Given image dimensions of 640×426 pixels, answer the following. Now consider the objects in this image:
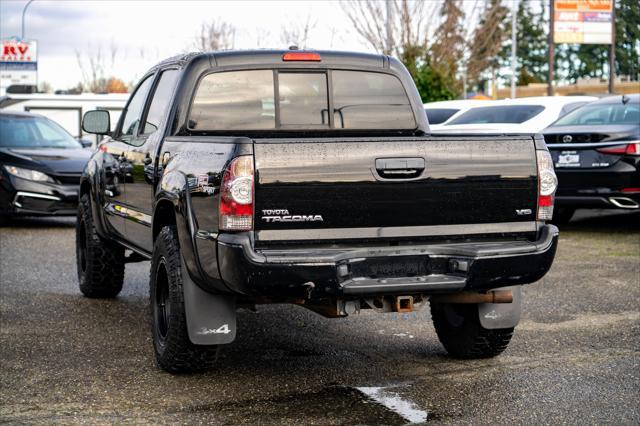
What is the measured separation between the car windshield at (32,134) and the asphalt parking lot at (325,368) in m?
6.53

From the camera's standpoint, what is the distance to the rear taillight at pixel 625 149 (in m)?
12.2

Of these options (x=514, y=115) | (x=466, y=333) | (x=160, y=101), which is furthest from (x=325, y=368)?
(x=514, y=115)

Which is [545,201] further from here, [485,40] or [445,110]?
[485,40]

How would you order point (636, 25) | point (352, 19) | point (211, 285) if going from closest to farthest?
point (211, 285), point (352, 19), point (636, 25)

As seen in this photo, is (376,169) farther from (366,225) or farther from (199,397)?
(199,397)

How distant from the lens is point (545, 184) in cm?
573

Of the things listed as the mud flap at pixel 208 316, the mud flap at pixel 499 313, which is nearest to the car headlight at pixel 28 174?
the mud flap at pixel 208 316

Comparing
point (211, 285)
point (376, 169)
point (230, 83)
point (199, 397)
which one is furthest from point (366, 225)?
point (230, 83)

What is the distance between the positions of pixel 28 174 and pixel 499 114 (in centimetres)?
664

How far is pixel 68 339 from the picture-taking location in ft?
23.8

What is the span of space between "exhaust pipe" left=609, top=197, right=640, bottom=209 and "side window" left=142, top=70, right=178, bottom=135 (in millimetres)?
6518

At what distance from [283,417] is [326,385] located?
695mm

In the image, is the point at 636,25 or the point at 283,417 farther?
the point at 636,25

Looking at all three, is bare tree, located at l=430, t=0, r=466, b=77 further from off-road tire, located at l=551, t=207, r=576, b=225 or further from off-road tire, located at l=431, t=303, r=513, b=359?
off-road tire, located at l=431, t=303, r=513, b=359
